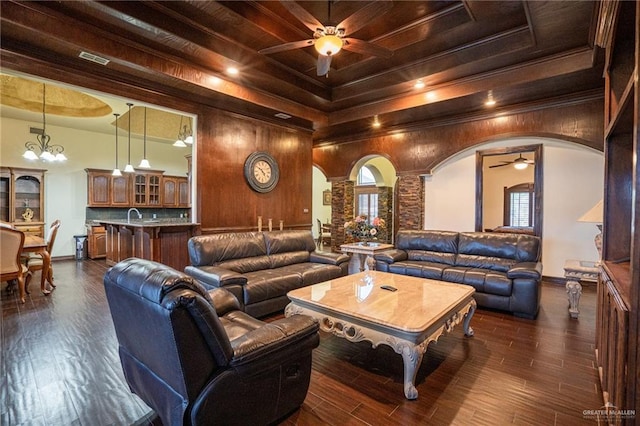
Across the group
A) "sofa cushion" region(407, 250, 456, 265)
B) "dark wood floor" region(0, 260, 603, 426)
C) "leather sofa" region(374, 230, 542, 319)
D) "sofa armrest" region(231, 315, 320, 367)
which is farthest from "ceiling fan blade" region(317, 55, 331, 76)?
"sofa cushion" region(407, 250, 456, 265)

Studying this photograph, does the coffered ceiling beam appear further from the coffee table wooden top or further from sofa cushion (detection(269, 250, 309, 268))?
the coffee table wooden top

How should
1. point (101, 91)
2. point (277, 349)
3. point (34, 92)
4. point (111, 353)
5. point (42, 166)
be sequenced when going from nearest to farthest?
point (277, 349) < point (111, 353) < point (101, 91) < point (34, 92) < point (42, 166)

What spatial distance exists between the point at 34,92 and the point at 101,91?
352 cm

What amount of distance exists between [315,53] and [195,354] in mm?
4297

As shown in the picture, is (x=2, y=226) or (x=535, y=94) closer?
(x=2, y=226)

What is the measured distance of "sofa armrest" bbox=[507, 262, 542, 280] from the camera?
361 centimetres

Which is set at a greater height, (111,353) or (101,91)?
(101,91)

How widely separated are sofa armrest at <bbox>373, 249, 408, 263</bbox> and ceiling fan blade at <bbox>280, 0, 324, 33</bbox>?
3337mm

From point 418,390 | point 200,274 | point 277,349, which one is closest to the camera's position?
point 277,349

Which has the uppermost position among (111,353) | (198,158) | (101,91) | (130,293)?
(101,91)

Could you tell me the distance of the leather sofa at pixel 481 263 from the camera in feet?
12.1

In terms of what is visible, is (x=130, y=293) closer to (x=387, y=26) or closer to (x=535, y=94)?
(x=387, y=26)

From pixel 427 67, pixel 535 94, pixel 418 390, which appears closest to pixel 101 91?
pixel 427 67

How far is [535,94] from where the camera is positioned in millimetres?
4977
